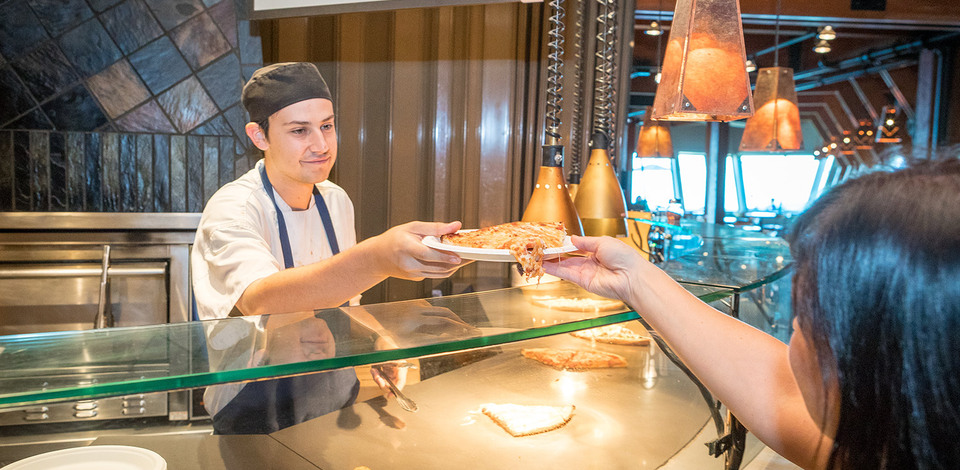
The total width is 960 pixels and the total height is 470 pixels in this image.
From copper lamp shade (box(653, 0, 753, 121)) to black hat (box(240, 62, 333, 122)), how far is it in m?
1.20

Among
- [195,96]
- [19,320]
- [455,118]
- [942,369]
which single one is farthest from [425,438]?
[195,96]

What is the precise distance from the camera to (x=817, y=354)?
0.81 metres

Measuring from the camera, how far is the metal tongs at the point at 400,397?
4.54 feet

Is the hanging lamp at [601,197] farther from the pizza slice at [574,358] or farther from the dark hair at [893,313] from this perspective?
the dark hair at [893,313]

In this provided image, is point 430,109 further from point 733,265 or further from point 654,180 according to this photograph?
point 654,180

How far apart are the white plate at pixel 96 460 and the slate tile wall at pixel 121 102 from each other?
349cm

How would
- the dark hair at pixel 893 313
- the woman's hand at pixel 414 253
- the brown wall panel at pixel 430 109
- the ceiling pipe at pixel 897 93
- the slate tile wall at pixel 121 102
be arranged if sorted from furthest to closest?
the ceiling pipe at pixel 897 93, the slate tile wall at pixel 121 102, the brown wall panel at pixel 430 109, the woman's hand at pixel 414 253, the dark hair at pixel 893 313

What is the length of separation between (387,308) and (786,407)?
0.69m

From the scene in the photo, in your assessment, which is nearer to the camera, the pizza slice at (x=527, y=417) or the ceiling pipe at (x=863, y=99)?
the pizza slice at (x=527, y=417)

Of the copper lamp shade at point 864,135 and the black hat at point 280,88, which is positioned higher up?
the copper lamp shade at point 864,135

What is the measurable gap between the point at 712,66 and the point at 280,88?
137 cm

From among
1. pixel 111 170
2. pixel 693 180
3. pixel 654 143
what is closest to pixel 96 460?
pixel 111 170

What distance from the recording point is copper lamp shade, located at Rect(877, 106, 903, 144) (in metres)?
9.04

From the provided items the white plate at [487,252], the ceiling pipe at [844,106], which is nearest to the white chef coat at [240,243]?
the white plate at [487,252]
